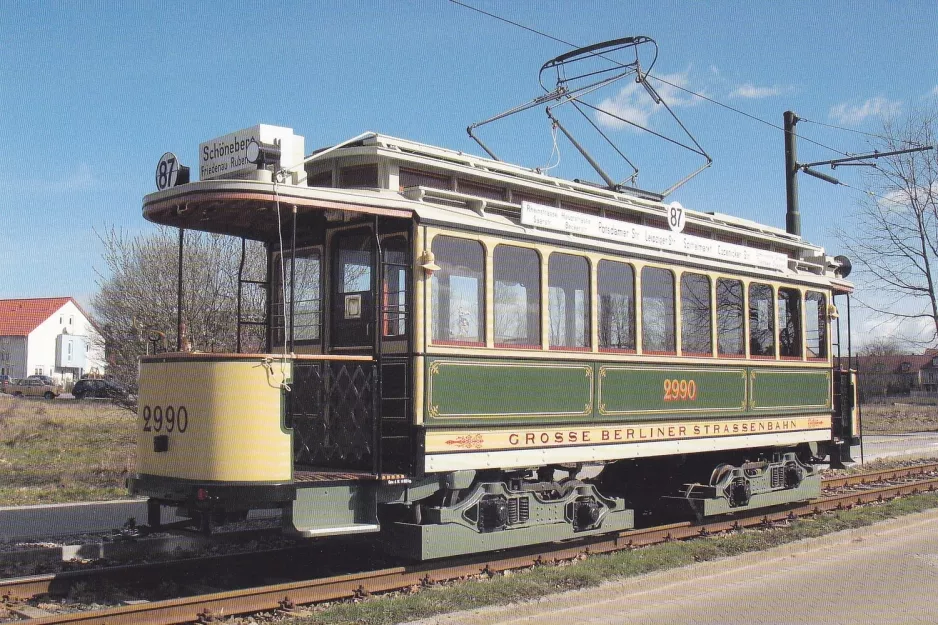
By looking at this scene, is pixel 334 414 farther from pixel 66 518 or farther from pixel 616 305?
pixel 66 518

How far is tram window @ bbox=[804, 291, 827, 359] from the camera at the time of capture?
1269 cm

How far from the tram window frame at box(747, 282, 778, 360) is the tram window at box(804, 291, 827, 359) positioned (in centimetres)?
89

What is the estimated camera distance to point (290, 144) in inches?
313

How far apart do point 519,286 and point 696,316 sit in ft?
9.58

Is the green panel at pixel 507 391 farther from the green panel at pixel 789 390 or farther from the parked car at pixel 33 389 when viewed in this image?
the parked car at pixel 33 389

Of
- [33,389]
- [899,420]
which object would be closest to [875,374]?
[899,420]

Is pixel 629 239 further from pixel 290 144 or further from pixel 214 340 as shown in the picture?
pixel 214 340

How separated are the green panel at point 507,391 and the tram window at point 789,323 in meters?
4.05

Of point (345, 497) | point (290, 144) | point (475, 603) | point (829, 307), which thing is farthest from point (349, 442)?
point (829, 307)

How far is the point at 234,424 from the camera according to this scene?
704 centimetres

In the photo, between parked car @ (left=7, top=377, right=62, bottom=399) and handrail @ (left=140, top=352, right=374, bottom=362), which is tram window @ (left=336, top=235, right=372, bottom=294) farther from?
parked car @ (left=7, top=377, right=62, bottom=399)

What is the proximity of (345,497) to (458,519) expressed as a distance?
109 centimetres

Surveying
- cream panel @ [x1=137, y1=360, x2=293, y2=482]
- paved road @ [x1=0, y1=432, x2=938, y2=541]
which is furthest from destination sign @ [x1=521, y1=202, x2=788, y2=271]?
paved road @ [x1=0, y1=432, x2=938, y2=541]

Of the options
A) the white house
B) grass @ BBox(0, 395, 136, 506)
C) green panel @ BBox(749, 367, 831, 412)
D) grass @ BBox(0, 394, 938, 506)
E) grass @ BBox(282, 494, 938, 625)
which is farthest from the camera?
the white house
